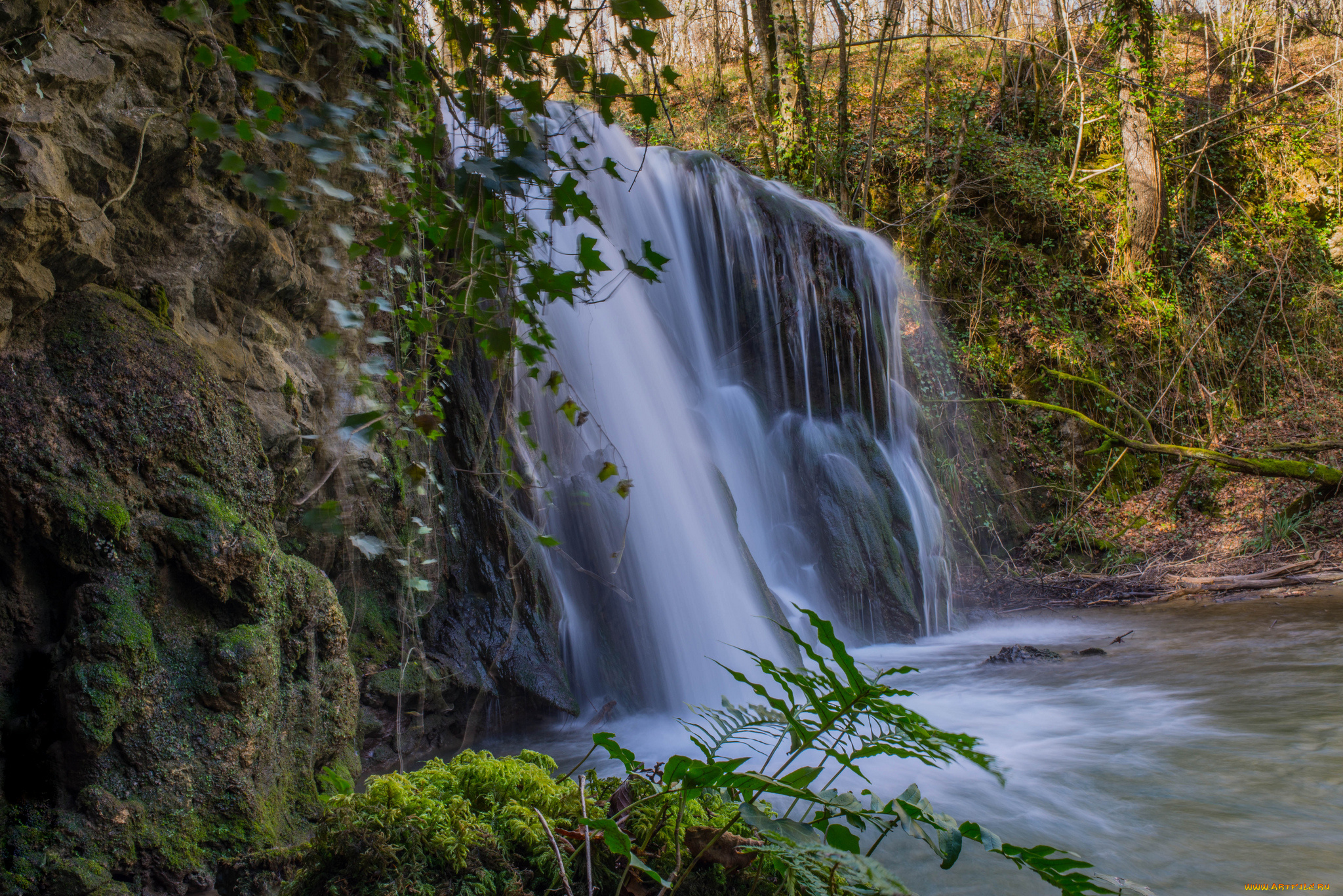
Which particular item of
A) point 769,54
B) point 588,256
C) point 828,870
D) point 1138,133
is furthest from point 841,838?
point 1138,133

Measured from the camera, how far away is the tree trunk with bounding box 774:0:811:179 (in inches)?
414

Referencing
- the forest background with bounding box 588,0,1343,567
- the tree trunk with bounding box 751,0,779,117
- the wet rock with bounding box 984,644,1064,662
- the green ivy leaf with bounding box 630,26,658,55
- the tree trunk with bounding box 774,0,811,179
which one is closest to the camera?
the green ivy leaf with bounding box 630,26,658,55

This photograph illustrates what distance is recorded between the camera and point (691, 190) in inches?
304

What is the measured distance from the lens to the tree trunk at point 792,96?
Answer: 10.5 meters

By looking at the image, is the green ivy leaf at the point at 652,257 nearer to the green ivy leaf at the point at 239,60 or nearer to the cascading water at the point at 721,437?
the green ivy leaf at the point at 239,60

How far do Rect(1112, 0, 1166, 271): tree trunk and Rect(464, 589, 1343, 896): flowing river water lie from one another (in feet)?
21.0

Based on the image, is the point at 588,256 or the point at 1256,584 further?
the point at 1256,584

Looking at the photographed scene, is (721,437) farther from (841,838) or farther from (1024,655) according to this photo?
(841,838)

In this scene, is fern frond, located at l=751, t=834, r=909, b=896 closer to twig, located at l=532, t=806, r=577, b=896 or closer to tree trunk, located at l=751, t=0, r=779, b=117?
twig, located at l=532, t=806, r=577, b=896

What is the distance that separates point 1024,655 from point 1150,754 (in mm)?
2141

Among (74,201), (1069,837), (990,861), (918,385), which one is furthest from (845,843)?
(918,385)

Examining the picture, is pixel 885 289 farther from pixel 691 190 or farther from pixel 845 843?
pixel 845 843

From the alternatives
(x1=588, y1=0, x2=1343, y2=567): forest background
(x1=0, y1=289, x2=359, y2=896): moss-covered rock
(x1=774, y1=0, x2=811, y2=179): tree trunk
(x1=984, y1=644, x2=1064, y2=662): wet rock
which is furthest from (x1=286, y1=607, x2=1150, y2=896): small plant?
(x1=774, y1=0, x2=811, y2=179): tree trunk

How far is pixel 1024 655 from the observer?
5.20 m
